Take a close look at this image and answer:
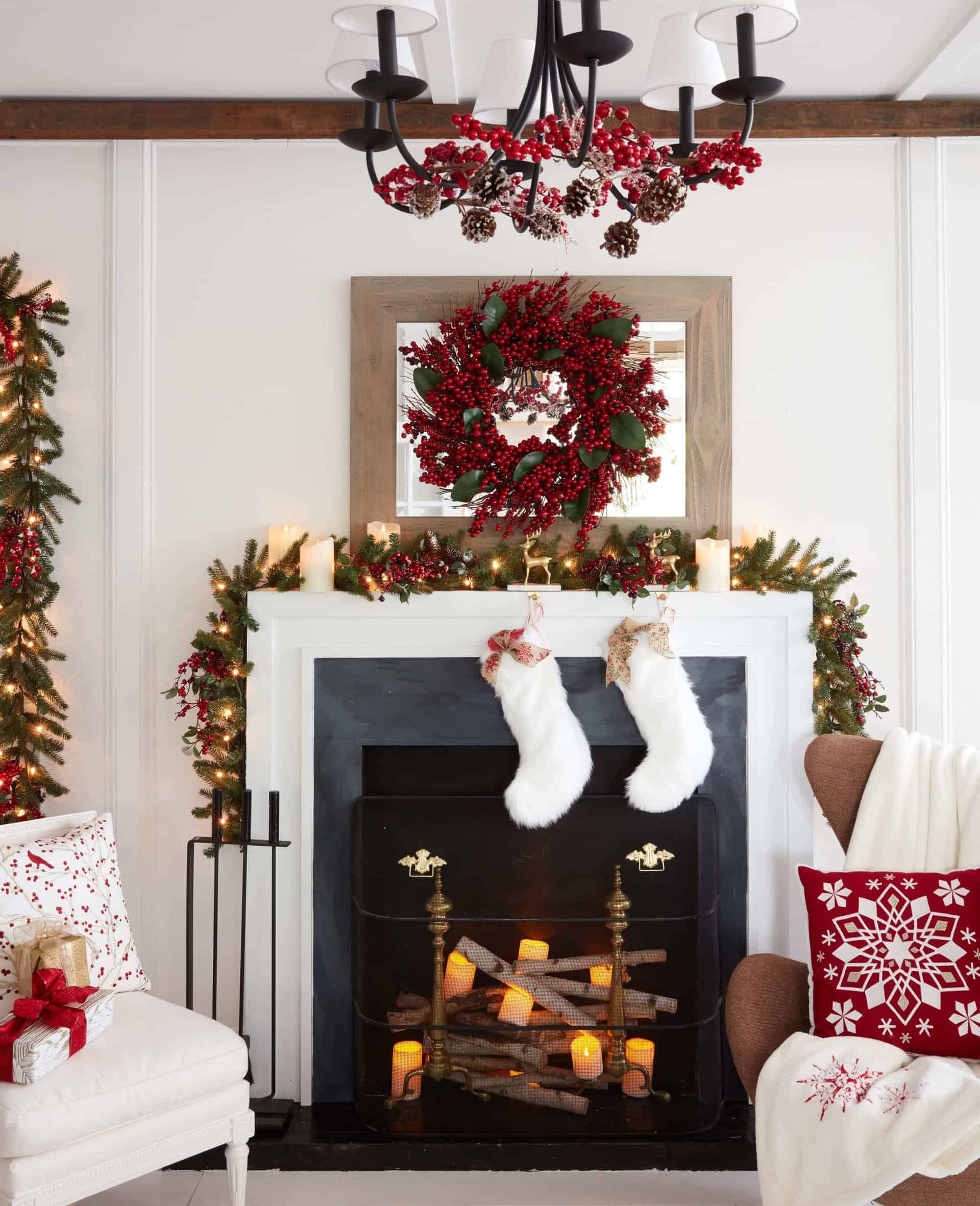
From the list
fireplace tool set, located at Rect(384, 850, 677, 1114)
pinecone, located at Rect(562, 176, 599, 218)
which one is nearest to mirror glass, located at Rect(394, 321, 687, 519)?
fireplace tool set, located at Rect(384, 850, 677, 1114)

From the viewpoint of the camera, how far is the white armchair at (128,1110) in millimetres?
1754

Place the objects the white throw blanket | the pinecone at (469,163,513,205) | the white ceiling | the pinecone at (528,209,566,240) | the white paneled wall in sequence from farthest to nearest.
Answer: the white paneled wall, the white ceiling, the white throw blanket, the pinecone at (528,209,566,240), the pinecone at (469,163,513,205)

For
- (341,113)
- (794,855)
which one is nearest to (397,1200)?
(794,855)

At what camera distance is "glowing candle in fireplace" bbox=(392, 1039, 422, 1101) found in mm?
2521

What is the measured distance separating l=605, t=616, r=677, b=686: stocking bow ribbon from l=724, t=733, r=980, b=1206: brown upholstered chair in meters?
0.47

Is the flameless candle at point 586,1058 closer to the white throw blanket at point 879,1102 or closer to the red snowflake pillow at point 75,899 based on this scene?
the white throw blanket at point 879,1102

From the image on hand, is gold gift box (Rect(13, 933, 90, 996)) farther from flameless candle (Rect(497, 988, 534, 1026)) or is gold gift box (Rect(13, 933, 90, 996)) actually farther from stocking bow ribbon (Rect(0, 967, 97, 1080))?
flameless candle (Rect(497, 988, 534, 1026))

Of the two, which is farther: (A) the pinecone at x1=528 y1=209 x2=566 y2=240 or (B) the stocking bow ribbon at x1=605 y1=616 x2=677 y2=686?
(B) the stocking bow ribbon at x1=605 y1=616 x2=677 y2=686

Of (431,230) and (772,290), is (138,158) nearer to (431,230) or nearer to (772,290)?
(431,230)

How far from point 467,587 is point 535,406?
0.54 metres

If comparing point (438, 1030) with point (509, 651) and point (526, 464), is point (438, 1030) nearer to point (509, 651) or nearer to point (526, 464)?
point (509, 651)

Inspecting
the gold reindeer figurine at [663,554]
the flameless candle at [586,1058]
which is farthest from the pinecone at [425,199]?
the flameless candle at [586,1058]

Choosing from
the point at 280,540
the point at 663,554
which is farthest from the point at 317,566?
the point at 663,554

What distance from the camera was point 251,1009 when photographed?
2.59 meters
